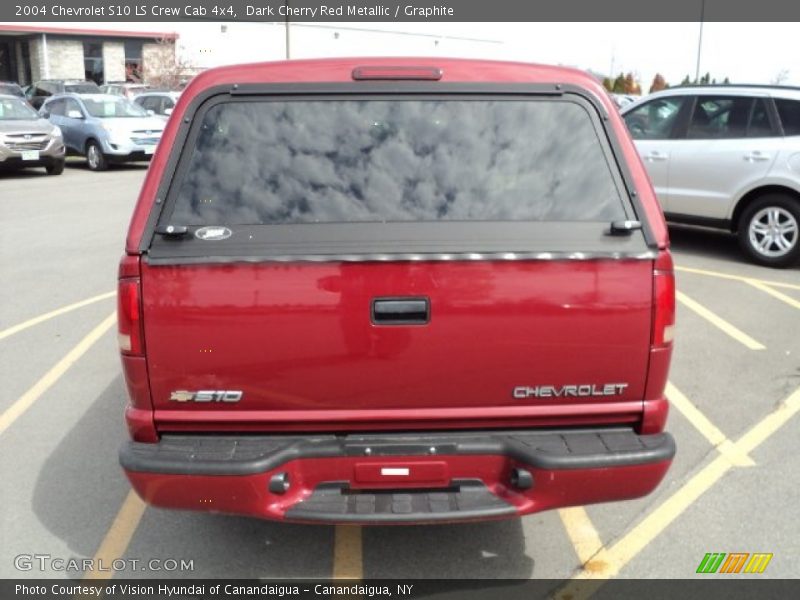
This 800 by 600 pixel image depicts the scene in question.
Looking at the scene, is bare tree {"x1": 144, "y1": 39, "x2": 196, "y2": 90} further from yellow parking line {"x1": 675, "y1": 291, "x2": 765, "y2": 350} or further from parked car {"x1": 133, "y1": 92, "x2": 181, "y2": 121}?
yellow parking line {"x1": 675, "y1": 291, "x2": 765, "y2": 350}

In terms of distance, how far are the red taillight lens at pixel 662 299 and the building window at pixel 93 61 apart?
1767 inches

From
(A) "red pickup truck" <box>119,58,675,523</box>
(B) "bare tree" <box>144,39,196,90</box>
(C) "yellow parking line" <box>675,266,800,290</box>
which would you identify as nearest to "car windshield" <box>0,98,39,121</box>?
(C) "yellow parking line" <box>675,266,800,290</box>

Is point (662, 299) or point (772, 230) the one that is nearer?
point (662, 299)

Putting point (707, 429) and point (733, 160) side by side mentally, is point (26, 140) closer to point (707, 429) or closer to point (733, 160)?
point (733, 160)

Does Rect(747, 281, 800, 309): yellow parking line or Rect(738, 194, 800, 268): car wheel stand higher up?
Rect(738, 194, 800, 268): car wheel

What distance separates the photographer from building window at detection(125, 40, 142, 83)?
42.8 metres

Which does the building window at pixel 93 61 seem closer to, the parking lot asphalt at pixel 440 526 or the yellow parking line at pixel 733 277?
the parking lot asphalt at pixel 440 526

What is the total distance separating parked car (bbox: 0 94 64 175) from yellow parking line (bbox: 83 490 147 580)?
1455cm

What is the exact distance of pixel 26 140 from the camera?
16.4 metres

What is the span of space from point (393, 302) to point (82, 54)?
44505 mm

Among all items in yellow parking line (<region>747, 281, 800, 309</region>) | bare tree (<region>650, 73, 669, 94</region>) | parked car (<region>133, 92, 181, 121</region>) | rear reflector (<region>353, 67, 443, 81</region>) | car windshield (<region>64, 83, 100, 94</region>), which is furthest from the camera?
bare tree (<region>650, 73, 669, 94</region>)

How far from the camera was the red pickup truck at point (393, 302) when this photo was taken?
2.75 meters

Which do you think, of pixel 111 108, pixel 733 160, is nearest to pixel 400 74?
A: pixel 733 160
